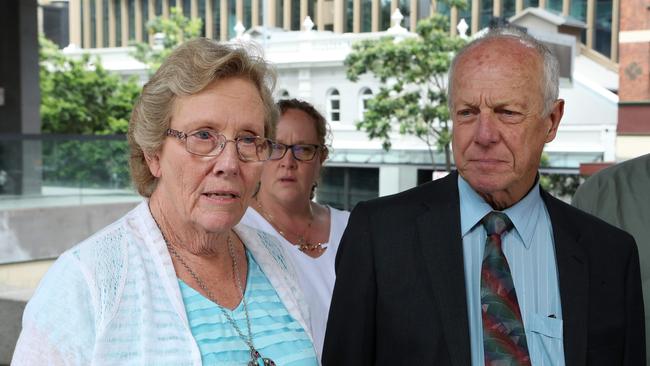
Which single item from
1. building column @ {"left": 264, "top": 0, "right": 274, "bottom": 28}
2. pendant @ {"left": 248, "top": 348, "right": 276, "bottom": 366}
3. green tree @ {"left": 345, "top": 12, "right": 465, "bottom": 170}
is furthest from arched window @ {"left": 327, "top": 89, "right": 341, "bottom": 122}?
pendant @ {"left": 248, "top": 348, "right": 276, "bottom": 366}

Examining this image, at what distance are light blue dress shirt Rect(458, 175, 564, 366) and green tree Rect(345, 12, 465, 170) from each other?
92.5 feet

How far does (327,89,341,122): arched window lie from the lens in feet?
149

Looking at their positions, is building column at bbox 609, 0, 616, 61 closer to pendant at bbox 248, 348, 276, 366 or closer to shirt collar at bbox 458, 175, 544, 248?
shirt collar at bbox 458, 175, 544, 248

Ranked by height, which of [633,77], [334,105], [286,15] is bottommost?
[334,105]

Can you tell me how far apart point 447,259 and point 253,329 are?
1.53ft

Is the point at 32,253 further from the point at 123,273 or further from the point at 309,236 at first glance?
the point at 123,273

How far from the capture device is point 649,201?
259cm

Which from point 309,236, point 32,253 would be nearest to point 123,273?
point 309,236

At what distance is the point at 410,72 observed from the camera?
105 ft

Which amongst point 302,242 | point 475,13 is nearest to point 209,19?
point 475,13

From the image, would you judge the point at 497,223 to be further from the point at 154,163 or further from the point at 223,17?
the point at 223,17

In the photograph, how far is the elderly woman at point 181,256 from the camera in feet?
5.64

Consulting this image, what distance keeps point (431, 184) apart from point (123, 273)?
0.78 metres

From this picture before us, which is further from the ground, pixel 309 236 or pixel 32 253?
pixel 309 236
